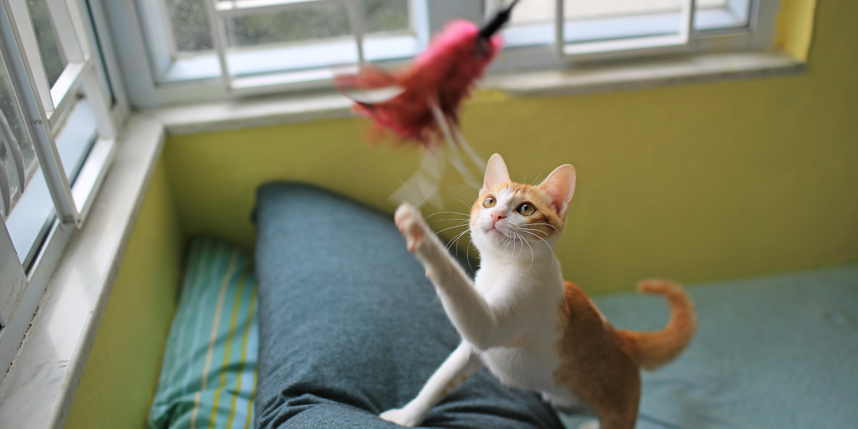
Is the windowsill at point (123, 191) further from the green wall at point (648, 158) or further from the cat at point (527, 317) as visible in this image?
the cat at point (527, 317)

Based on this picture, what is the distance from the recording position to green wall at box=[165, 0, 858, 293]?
1.45m

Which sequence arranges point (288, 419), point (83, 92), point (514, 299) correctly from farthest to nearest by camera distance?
1. point (83, 92)
2. point (288, 419)
3. point (514, 299)

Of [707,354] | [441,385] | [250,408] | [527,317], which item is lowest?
[707,354]

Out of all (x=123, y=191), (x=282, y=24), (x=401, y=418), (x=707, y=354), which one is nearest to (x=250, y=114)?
(x=282, y=24)

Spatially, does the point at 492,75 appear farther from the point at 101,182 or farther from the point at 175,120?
the point at 101,182

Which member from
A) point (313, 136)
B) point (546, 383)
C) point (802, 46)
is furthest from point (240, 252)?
point (802, 46)

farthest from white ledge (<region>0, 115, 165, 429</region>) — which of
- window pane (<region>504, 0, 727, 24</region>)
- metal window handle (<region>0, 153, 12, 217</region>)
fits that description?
window pane (<region>504, 0, 727, 24</region>)

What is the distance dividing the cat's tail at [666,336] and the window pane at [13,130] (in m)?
0.93

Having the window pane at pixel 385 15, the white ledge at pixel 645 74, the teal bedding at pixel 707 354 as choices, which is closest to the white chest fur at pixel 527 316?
the teal bedding at pixel 707 354

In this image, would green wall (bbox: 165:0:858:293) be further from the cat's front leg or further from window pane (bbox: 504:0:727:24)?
the cat's front leg

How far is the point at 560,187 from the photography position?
71cm

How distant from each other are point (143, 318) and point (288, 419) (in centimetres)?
40

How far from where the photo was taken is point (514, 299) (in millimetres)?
725

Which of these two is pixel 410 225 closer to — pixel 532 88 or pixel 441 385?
pixel 441 385
